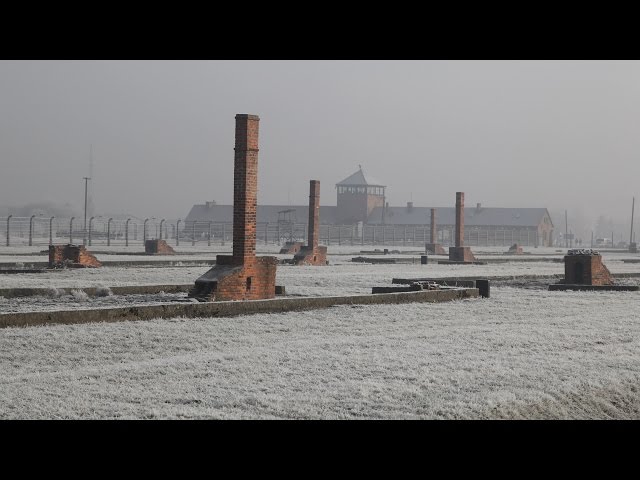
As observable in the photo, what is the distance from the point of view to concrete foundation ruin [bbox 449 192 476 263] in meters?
41.5

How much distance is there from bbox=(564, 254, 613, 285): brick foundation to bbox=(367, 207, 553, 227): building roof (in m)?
72.9

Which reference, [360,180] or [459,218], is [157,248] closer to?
[459,218]

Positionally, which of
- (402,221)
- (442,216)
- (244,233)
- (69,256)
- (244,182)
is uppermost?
(442,216)

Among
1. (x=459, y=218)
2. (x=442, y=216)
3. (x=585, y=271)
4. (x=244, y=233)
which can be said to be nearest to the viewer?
(x=244, y=233)

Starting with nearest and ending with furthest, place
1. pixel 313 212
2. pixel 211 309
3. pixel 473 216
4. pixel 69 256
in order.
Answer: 1. pixel 211 309
2. pixel 69 256
3. pixel 313 212
4. pixel 473 216

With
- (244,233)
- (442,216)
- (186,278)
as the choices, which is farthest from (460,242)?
(442,216)

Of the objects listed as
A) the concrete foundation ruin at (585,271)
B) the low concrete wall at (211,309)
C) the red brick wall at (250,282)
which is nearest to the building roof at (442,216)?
the concrete foundation ruin at (585,271)

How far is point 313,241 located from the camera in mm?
37500

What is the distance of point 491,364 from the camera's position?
11875 mm

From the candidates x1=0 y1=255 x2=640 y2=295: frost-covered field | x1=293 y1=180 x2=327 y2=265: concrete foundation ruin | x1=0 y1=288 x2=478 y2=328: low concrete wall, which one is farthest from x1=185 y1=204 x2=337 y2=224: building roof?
x1=0 y1=288 x2=478 y2=328: low concrete wall

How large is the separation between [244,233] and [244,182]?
0.95m
